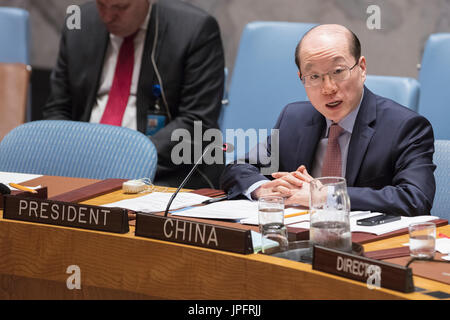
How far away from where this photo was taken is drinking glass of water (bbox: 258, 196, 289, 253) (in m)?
1.68

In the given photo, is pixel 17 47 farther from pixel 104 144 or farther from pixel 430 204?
pixel 430 204

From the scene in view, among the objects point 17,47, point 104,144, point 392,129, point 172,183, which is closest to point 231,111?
point 172,183

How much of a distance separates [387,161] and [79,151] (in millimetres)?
1133

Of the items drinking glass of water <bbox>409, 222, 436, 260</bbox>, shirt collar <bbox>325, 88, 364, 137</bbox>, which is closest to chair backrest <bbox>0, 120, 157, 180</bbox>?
shirt collar <bbox>325, 88, 364, 137</bbox>

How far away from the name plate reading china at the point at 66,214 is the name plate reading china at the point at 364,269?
21.5 inches

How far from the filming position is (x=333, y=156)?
7.95ft

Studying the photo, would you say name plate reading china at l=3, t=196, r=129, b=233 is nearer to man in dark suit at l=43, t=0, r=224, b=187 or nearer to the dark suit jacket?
the dark suit jacket

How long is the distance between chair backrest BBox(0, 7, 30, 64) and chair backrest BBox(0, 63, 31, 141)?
29 cm

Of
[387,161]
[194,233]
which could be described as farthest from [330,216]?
[387,161]

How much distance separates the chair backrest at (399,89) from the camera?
9.40 ft

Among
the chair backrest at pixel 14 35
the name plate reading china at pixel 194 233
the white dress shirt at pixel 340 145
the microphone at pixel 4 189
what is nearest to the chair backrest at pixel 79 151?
the white dress shirt at pixel 340 145

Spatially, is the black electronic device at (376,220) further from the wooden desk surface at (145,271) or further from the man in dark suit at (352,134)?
the man in dark suit at (352,134)

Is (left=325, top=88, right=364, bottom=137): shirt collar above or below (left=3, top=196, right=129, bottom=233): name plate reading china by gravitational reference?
above

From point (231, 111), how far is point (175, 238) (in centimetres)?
182
